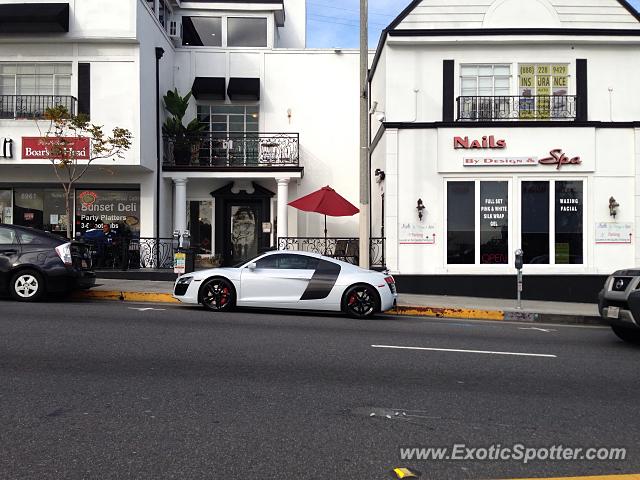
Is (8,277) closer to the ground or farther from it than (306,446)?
farther from it

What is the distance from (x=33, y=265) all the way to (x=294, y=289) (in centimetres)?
491

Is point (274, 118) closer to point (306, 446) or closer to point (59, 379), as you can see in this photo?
point (59, 379)

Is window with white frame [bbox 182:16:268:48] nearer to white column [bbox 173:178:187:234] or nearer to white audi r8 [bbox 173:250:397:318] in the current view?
white column [bbox 173:178:187:234]

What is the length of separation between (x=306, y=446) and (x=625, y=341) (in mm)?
7287

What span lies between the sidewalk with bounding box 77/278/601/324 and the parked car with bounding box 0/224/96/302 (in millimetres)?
1650

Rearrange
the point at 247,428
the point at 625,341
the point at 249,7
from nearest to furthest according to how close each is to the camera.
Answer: the point at 247,428 < the point at 625,341 < the point at 249,7

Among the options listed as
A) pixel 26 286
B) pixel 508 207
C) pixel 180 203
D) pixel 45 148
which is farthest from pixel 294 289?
pixel 45 148

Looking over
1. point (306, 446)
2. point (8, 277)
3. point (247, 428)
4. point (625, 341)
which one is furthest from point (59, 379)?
point (625, 341)

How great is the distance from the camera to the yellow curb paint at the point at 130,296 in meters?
13.6

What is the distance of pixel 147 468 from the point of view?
406 centimetres

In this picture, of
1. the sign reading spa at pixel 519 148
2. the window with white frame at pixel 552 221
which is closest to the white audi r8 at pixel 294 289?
the sign reading spa at pixel 519 148

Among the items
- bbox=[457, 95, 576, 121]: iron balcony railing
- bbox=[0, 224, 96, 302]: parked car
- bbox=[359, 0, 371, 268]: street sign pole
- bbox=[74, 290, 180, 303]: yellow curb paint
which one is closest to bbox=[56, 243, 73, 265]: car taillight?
bbox=[0, 224, 96, 302]: parked car

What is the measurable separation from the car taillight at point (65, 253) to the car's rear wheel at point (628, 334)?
9595 mm

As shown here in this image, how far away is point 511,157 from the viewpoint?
16.3 m
